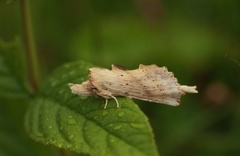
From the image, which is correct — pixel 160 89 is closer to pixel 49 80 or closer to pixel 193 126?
pixel 49 80

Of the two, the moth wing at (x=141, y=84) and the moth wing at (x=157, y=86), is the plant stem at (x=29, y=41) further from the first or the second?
the moth wing at (x=157, y=86)

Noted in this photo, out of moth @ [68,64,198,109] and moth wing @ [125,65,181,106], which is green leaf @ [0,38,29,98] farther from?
moth wing @ [125,65,181,106]

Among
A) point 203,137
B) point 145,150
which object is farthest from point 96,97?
point 203,137

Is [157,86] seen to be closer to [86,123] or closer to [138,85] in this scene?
[138,85]

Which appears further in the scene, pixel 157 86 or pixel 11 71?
pixel 11 71

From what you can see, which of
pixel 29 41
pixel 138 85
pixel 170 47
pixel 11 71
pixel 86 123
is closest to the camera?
pixel 86 123

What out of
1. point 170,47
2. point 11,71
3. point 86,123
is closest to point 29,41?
point 11,71

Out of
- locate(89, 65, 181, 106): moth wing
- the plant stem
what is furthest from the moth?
the plant stem
